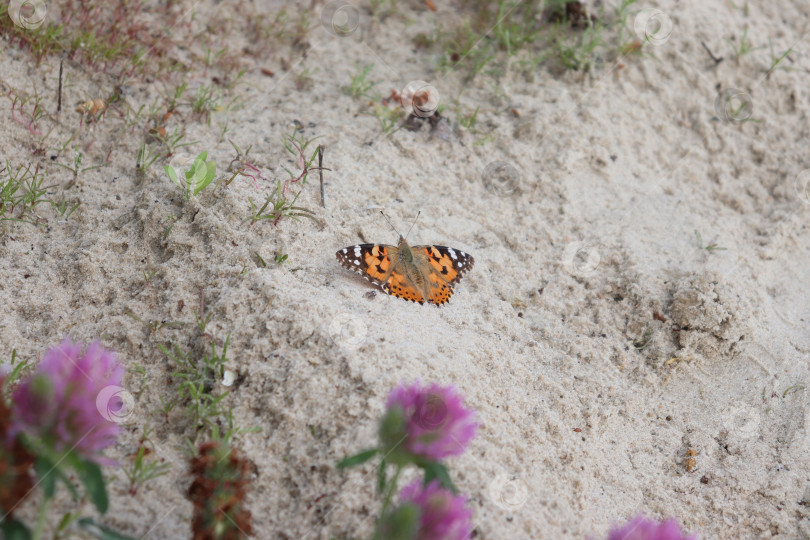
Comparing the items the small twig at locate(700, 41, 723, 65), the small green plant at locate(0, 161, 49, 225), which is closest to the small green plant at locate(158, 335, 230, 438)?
the small green plant at locate(0, 161, 49, 225)

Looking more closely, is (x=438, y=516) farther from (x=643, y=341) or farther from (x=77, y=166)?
(x=77, y=166)

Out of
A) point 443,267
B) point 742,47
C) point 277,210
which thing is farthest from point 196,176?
point 742,47

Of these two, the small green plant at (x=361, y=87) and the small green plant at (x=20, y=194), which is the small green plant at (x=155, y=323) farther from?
the small green plant at (x=361, y=87)

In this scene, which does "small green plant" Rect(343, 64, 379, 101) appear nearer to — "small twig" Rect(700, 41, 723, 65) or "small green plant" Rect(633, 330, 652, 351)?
"small green plant" Rect(633, 330, 652, 351)

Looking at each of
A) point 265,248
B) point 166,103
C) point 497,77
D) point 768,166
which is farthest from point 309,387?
point 768,166

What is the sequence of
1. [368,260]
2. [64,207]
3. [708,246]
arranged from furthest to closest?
[708,246], [64,207], [368,260]

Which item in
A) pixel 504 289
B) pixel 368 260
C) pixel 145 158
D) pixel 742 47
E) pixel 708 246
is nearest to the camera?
pixel 368 260

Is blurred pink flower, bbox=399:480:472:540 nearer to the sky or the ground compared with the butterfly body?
nearer to the sky
